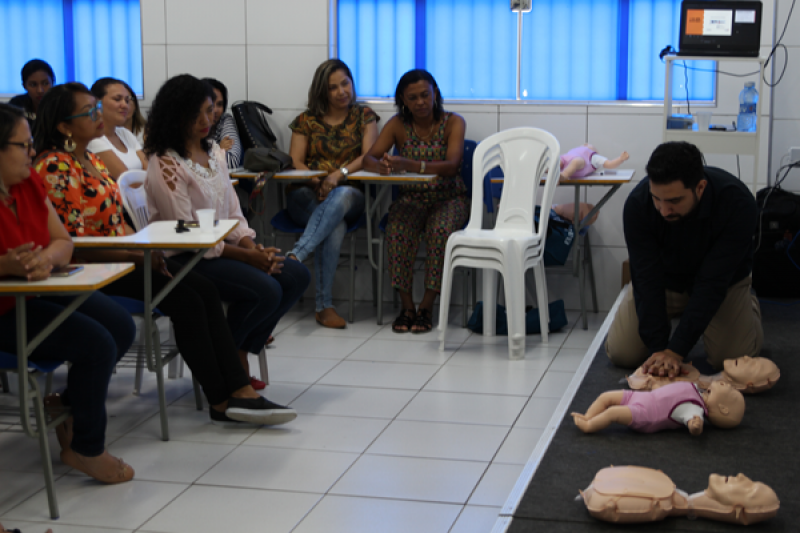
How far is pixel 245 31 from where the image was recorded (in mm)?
5234

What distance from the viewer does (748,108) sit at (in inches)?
169

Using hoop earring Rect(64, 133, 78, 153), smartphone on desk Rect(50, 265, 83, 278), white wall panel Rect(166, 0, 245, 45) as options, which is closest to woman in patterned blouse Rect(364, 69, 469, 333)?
white wall panel Rect(166, 0, 245, 45)

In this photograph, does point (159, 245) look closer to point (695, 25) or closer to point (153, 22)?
point (695, 25)

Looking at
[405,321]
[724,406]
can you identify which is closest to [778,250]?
[405,321]

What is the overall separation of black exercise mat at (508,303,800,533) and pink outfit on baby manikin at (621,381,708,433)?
0.10ft

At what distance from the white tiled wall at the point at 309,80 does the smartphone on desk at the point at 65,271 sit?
2986 millimetres

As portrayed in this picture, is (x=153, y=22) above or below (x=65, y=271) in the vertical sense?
above

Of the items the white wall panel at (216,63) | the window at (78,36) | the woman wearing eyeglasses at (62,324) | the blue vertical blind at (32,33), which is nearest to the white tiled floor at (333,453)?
the woman wearing eyeglasses at (62,324)

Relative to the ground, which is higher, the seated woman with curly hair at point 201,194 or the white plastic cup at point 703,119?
the white plastic cup at point 703,119

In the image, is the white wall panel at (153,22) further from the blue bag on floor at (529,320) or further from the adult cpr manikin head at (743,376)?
the adult cpr manikin head at (743,376)

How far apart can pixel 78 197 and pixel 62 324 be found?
64 centimetres

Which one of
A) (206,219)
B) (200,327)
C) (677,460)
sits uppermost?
(206,219)

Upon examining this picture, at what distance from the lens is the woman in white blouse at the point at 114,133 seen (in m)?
3.88

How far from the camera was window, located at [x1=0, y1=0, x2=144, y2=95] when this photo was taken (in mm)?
5520
